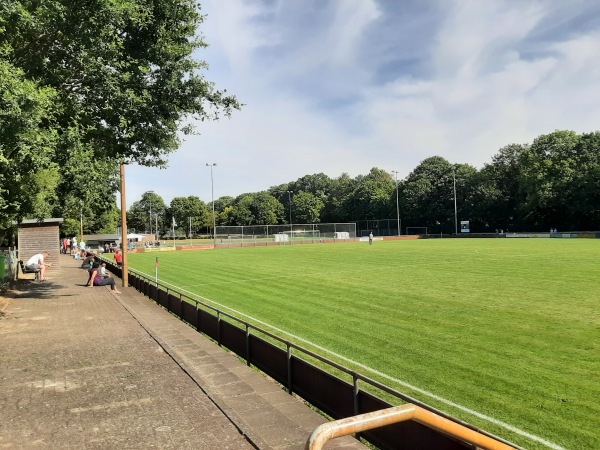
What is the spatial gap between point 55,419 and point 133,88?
32.8 ft

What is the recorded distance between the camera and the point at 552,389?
748 centimetres

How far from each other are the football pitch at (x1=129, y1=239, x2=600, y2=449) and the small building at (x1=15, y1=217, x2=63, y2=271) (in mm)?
10425

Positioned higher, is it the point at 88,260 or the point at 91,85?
the point at 91,85

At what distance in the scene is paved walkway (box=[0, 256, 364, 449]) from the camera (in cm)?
573

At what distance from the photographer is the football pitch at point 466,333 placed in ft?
22.3

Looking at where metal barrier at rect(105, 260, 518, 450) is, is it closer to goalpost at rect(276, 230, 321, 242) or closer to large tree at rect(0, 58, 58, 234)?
large tree at rect(0, 58, 58, 234)

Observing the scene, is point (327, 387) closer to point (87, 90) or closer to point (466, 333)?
point (466, 333)

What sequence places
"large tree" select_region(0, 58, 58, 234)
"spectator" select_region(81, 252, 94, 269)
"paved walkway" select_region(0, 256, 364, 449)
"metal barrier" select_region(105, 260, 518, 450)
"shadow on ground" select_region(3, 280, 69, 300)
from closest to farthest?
"metal barrier" select_region(105, 260, 518, 450), "paved walkway" select_region(0, 256, 364, 449), "large tree" select_region(0, 58, 58, 234), "shadow on ground" select_region(3, 280, 69, 300), "spectator" select_region(81, 252, 94, 269)

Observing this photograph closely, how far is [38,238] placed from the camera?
2919 cm

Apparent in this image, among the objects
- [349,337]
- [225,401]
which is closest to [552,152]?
[349,337]

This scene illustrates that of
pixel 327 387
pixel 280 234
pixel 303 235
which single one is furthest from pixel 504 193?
pixel 327 387

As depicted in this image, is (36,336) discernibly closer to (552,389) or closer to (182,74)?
(182,74)

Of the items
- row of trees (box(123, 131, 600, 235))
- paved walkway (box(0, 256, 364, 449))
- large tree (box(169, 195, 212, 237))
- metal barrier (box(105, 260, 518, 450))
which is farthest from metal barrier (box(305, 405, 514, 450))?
large tree (box(169, 195, 212, 237))

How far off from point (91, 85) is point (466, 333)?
473 inches
